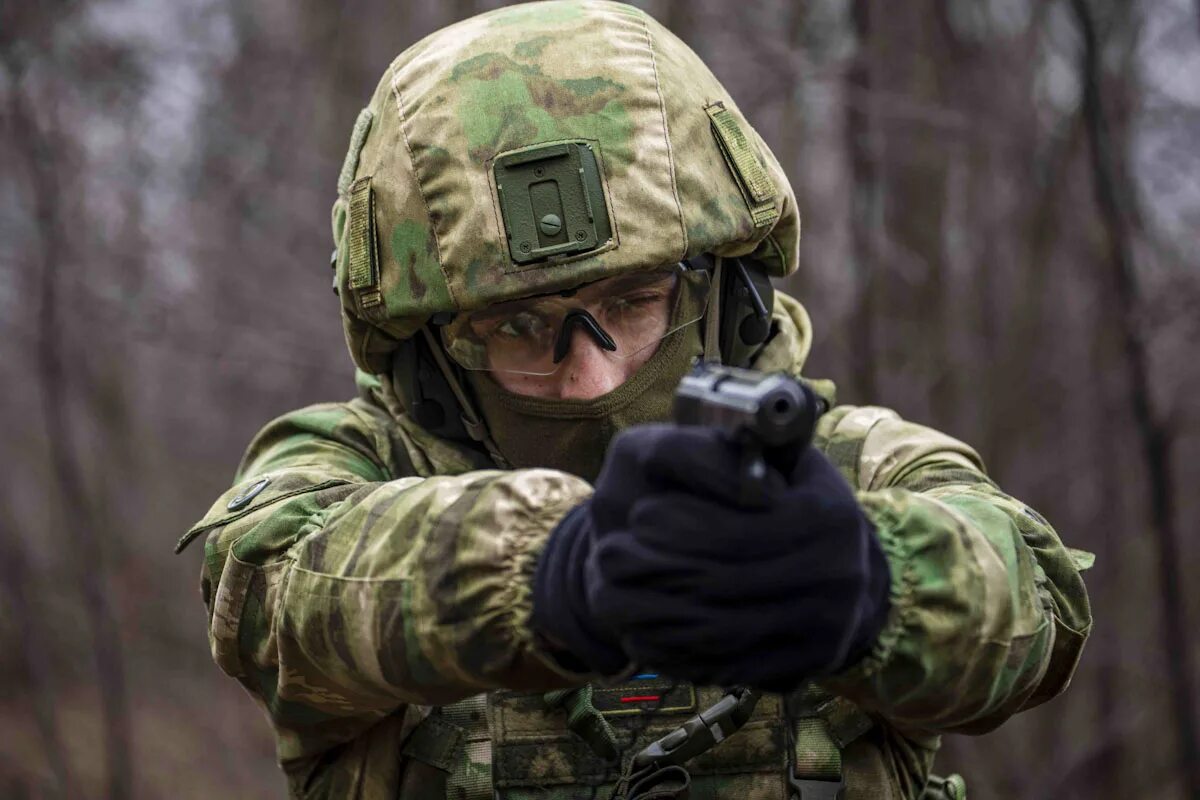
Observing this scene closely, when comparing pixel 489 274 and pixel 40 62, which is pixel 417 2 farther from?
pixel 489 274

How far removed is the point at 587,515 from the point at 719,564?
0.22m

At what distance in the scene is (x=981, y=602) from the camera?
1.84m

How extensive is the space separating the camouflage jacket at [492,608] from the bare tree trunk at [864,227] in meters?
3.60

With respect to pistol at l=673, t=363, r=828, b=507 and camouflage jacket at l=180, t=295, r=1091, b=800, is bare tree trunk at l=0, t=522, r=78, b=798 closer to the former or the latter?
camouflage jacket at l=180, t=295, r=1091, b=800

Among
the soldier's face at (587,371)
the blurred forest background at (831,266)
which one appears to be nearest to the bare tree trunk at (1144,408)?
the blurred forest background at (831,266)

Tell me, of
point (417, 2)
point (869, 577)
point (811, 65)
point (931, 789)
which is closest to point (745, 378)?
point (869, 577)

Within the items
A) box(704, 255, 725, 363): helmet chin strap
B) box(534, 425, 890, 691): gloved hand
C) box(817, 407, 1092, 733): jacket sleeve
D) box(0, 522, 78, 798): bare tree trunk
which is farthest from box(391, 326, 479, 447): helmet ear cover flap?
box(0, 522, 78, 798): bare tree trunk

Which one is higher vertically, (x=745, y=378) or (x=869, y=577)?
(x=745, y=378)

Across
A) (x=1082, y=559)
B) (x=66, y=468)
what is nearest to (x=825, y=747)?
(x=1082, y=559)

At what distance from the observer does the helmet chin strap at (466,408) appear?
288cm

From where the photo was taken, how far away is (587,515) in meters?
1.75

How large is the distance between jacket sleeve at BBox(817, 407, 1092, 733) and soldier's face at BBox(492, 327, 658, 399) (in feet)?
2.29

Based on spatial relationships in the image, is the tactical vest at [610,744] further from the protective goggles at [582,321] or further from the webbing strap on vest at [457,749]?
the protective goggles at [582,321]

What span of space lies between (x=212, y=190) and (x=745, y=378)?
7353 millimetres
